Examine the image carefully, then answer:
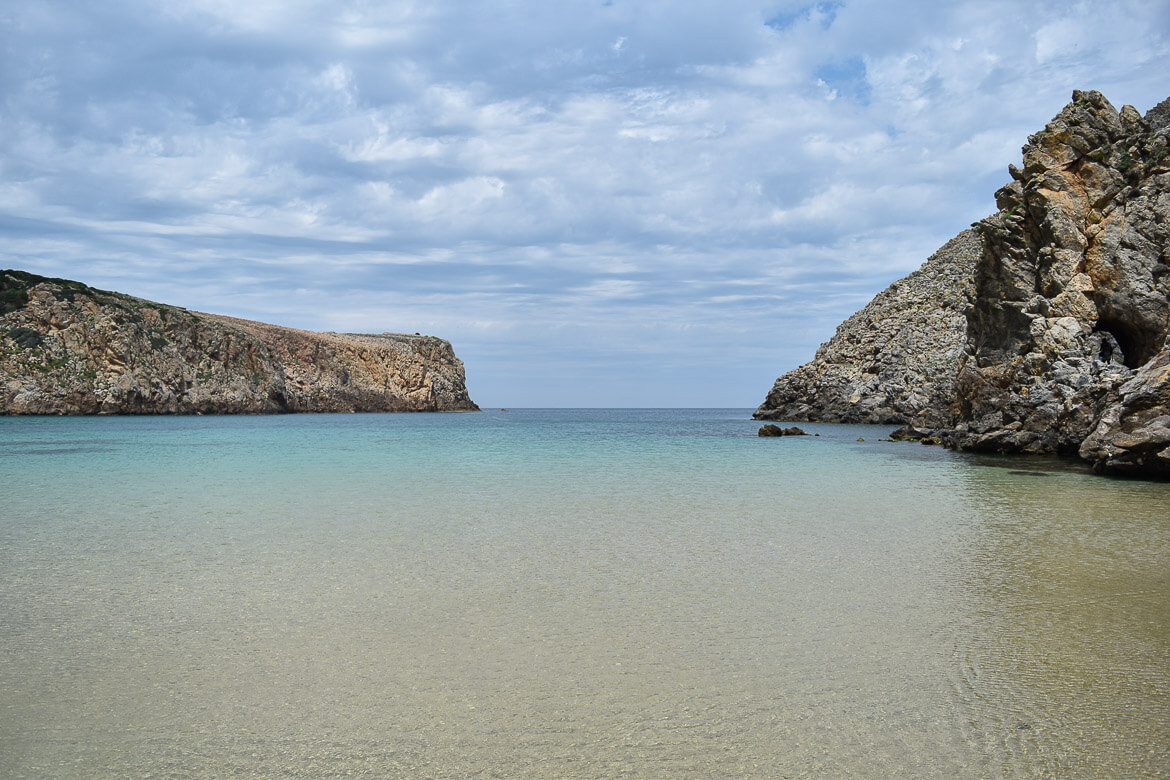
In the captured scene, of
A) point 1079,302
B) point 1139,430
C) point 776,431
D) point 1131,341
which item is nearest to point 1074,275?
point 1079,302

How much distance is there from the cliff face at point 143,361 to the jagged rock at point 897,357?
59301mm

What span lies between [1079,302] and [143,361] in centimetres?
7577

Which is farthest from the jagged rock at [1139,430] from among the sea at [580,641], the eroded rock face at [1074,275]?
the sea at [580,641]

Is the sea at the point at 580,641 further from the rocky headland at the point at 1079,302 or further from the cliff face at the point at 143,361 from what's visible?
the cliff face at the point at 143,361

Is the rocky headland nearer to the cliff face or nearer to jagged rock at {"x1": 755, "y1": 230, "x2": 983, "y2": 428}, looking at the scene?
jagged rock at {"x1": 755, "y1": 230, "x2": 983, "y2": 428}

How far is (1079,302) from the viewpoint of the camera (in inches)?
904

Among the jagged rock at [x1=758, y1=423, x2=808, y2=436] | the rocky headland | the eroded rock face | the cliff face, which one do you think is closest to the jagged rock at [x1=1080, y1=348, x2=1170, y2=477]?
the rocky headland

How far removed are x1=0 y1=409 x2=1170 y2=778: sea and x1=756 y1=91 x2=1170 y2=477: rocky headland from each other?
22.8ft

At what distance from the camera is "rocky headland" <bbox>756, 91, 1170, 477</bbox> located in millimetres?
18484

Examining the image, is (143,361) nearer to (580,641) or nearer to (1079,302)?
(1079,302)

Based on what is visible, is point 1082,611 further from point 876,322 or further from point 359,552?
point 876,322

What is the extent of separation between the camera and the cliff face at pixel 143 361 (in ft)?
208

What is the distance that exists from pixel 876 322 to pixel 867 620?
59.9 m

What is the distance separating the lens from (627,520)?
36.9 feet
